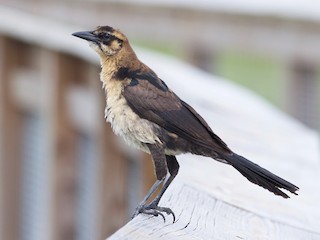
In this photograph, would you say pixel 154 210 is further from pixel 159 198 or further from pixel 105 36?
pixel 105 36

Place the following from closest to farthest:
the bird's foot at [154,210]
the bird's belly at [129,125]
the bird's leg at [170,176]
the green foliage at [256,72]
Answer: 1. the bird's foot at [154,210]
2. the bird's leg at [170,176]
3. the bird's belly at [129,125]
4. the green foliage at [256,72]

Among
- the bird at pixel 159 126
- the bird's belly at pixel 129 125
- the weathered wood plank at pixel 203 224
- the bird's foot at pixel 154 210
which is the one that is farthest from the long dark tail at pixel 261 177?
the bird's foot at pixel 154 210

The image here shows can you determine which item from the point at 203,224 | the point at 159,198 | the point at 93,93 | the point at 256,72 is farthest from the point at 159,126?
the point at 256,72

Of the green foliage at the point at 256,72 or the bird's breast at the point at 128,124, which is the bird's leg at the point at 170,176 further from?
the green foliage at the point at 256,72

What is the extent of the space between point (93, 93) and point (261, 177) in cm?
274

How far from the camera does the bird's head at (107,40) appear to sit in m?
4.46

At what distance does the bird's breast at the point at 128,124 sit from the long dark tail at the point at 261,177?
0.28 m

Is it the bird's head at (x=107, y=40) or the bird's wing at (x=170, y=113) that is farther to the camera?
the bird's head at (x=107, y=40)

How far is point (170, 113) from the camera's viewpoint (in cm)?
430

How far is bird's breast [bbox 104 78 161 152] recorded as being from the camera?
4254mm

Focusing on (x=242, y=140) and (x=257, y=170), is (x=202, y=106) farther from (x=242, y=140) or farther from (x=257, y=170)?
(x=257, y=170)

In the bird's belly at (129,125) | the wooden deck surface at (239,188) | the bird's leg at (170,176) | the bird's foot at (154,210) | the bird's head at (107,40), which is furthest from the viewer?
the bird's head at (107,40)

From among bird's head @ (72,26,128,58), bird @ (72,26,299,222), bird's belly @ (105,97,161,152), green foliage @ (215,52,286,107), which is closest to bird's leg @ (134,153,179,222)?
bird @ (72,26,299,222)

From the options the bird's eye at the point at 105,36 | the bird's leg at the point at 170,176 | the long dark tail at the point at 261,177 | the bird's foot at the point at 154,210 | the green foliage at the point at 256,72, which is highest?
the green foliage at the point at 256,72
